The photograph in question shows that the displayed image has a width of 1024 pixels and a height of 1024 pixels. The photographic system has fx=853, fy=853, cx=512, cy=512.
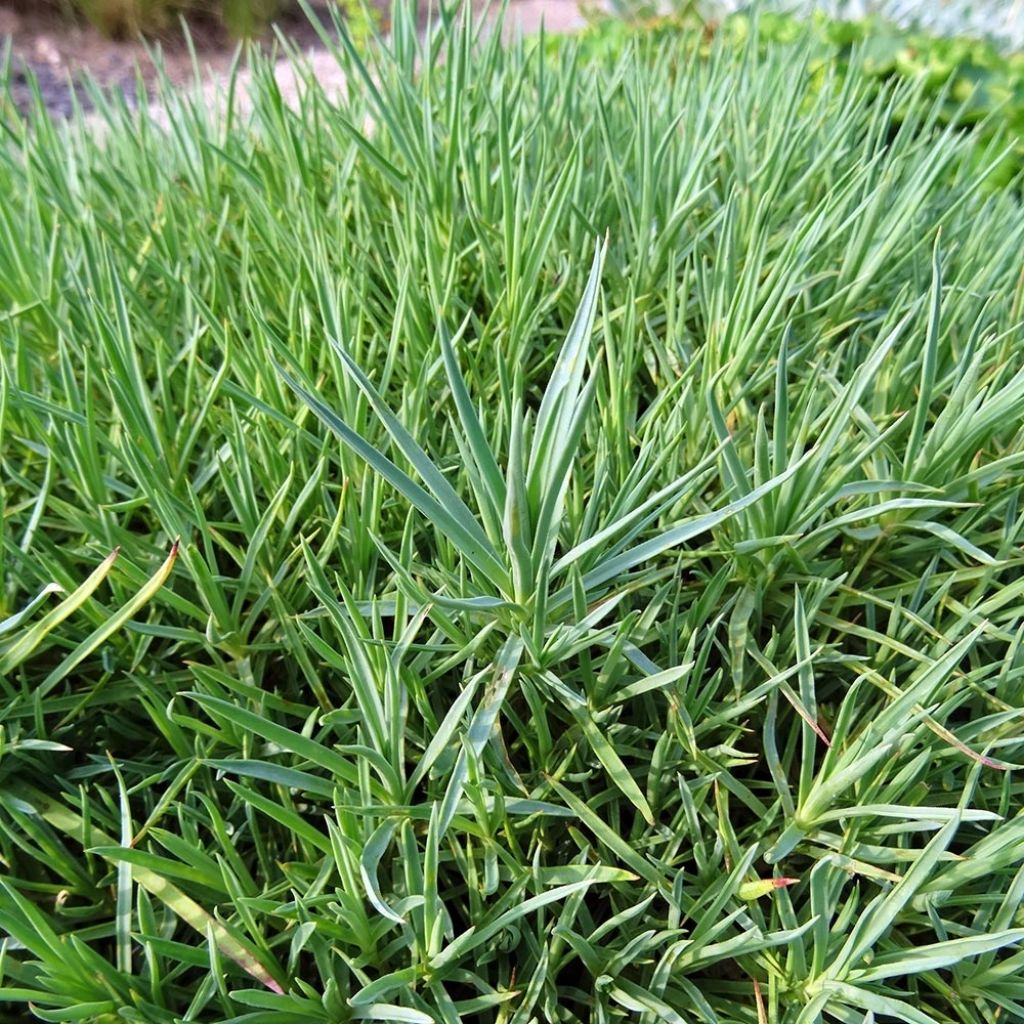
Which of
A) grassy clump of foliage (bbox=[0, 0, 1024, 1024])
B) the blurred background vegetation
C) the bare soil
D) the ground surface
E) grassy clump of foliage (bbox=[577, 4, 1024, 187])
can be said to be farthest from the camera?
the blurred background vegetation

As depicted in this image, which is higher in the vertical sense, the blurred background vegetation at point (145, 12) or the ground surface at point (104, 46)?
the blurred background vegetation at point (145, 12)

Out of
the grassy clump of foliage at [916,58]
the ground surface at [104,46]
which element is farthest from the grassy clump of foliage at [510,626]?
the ground surface at [104,46]

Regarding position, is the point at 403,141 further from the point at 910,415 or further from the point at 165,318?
the point at 910,415

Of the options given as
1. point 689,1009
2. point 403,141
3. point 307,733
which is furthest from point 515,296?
point 689,1009

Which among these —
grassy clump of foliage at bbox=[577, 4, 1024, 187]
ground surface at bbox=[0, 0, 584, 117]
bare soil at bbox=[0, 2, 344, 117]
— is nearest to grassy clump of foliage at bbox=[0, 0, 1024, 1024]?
grassy clump of foliage at bbox=[577, 4, 1024, 187]

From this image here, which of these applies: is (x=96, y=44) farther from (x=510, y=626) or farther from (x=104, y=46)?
(x=510, y=626)

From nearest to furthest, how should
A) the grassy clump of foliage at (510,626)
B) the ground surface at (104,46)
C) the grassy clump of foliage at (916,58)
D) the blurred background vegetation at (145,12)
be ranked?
the grassy clump of foliage at (510,626) < the grassy clump of foliage at (916,58) < the ground surface at (104,46) < the blurred background vegetation at (145,12)

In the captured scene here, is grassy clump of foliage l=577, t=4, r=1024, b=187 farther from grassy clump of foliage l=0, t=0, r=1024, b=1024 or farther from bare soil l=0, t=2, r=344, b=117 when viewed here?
bare soil l=0, t=2, r=344, b=117

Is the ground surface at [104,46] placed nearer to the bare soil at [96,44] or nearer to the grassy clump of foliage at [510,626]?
the bare soil at [96,44]
